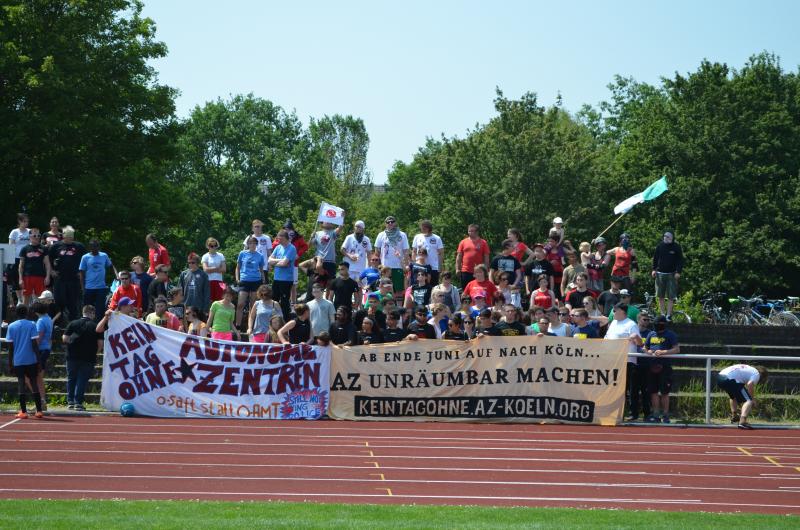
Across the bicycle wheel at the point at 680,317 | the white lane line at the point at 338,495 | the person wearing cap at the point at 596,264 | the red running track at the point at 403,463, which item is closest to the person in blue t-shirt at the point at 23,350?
the red running track at the point at 403,463

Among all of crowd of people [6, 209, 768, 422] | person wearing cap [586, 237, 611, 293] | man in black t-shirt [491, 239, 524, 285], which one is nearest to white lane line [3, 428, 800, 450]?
crowd of people [6, 209, 768, 422]

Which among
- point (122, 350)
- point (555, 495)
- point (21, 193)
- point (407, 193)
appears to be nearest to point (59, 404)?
point (122, 350)

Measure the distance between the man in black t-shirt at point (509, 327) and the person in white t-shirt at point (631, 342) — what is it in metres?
1.42

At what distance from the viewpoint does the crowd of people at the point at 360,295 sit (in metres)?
18.6

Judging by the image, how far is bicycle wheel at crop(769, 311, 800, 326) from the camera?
27.5m

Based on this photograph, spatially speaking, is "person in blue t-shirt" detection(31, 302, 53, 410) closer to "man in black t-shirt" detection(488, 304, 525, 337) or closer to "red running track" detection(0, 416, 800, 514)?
"red running track" detection(0, 416, 800, 514)

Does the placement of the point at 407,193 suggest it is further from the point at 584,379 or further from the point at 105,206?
the point at 584,379

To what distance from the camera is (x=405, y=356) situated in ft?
60.6

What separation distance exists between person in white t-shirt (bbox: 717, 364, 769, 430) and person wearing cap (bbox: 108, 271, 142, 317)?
10.1 m

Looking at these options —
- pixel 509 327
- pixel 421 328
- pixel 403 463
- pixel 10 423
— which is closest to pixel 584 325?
pixel 509 327

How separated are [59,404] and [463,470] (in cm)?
850

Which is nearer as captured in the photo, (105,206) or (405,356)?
(405,356)

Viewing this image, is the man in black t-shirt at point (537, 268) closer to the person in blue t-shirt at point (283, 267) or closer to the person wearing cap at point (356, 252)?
the person wearing cap at point (356, 252)

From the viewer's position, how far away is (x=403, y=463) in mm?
14578
